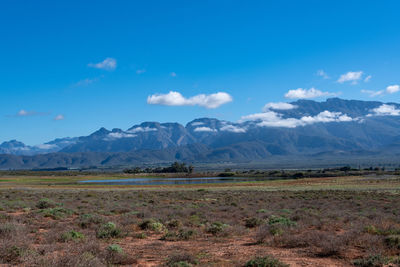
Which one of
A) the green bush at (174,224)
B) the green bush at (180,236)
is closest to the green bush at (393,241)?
the green bush at (180,236)

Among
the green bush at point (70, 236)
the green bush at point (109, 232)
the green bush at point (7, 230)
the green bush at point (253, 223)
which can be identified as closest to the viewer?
the green bush at point (7, 230)

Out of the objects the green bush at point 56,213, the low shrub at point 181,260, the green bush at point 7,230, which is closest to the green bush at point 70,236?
the green bush at point 7,230

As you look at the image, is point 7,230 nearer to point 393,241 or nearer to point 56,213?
point 56,213

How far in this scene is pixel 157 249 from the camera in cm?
1260

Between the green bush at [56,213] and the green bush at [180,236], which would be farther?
the green bush at [56,213]

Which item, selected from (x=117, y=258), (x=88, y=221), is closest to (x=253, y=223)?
(x=88, y=221)

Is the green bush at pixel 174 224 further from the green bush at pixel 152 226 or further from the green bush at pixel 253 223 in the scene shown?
the green bush at pixel 253 223

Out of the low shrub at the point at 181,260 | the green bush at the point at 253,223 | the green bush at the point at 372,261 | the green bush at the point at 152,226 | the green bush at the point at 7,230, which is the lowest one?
the green bush at the point at 253,223

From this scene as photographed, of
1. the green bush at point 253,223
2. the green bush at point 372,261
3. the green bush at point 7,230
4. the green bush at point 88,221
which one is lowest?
the green bush at point 253,223

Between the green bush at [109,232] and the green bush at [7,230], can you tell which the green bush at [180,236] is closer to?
the green bush at [109,232]

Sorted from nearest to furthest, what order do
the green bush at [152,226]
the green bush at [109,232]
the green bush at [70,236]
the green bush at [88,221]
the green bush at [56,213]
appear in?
the green bush at [70,236]
the green bush at [109,232]
the green bush at [152,226]
the green bush at [88,221]
the green bush at [56,213]

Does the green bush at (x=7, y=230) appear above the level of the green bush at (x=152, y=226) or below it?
above

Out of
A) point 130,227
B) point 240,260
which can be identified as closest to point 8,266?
point 240,260

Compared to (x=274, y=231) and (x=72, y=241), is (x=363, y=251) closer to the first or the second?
(x=274, y=231)
